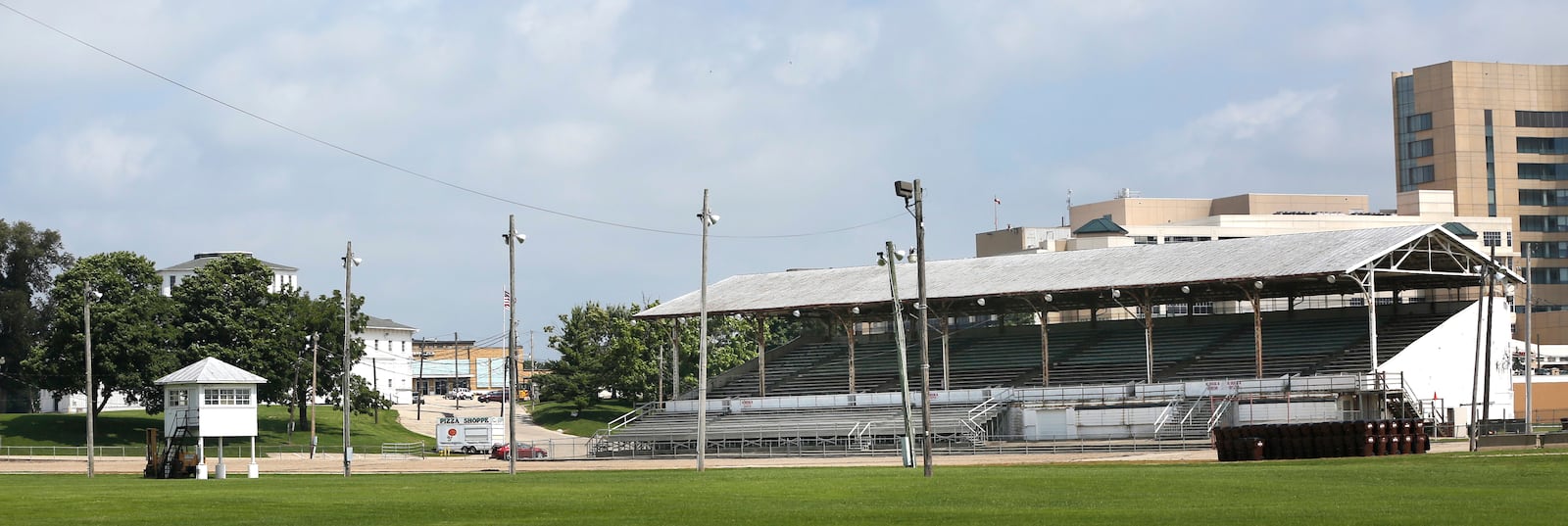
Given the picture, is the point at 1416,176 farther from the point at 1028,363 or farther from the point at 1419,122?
the point at 1028,363

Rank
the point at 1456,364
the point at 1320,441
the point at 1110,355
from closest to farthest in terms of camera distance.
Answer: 1. the point at 1320,441
2. the point at 1456,364
3. the point at 1110,355

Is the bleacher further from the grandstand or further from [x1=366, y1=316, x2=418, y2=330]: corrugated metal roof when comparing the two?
[x1=366, y1=316, x2=418, y2=330]: corrugated metal roof

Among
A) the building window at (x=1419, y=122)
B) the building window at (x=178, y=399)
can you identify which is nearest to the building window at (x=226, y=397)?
the building window at (x=178, y=399)

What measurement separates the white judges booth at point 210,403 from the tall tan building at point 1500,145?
12467 cm

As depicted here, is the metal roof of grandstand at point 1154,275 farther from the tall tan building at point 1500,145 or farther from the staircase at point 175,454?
the tall tan building at point 1500,145

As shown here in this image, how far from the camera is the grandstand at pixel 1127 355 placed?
6338 cm

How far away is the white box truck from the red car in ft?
21.6

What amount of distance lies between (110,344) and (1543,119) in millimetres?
125146

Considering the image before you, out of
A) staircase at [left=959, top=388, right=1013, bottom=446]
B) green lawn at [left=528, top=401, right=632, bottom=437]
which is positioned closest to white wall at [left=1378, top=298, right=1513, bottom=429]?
staircase at [left=959, top=388, right=1013, bottom=446]

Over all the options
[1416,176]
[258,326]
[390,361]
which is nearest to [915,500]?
[258,326]

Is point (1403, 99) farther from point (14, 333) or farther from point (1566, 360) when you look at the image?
point (14, 333)

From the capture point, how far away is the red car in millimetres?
78000

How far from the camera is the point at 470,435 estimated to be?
287 feet

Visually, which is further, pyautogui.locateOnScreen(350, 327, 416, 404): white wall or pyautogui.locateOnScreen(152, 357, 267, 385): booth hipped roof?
pyautogui.locateOnScreen(350, 327, 416, 404): white wall
